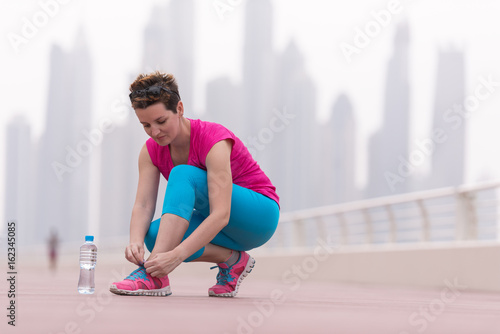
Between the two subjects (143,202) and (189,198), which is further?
(143,202)

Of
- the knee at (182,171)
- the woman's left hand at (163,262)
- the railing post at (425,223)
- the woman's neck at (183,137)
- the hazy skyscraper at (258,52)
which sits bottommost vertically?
the railing post at (425,223)

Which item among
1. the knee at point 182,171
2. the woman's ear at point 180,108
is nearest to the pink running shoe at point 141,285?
the knee at point 182,171

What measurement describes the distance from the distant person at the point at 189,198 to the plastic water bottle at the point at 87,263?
216mm

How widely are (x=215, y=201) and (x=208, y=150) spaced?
237mm

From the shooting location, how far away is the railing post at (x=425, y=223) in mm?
6465

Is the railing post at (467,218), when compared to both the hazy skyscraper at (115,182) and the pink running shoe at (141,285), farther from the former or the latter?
the hazy skyscraper at (115,182)

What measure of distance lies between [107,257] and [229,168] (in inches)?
770

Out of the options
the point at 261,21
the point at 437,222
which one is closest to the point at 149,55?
the point at 261,21

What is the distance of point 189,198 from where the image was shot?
103 inches

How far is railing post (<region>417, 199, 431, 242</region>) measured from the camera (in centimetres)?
646

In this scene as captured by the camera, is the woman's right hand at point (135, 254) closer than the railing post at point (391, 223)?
Yes

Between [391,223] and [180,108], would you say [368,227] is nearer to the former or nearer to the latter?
[391,223]

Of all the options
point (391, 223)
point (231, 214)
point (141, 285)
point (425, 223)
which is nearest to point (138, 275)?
point (141, 285)

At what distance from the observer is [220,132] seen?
110 inches
